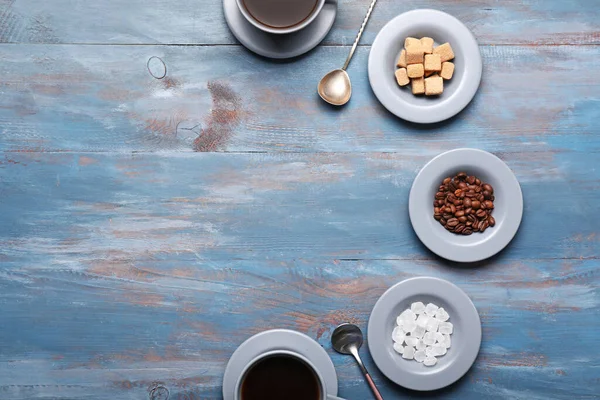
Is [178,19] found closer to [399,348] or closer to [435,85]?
[435,85]

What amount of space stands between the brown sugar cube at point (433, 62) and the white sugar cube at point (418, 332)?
24.1 inches

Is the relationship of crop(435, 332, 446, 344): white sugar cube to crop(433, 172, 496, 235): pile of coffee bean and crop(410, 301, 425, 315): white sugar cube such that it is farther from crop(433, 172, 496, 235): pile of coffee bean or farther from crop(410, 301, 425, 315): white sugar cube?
crop(433, 172, 496, 235): pile of coffee bean

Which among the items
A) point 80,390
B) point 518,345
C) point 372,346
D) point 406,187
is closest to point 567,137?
point 406,187

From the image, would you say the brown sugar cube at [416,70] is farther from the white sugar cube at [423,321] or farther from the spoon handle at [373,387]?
the spoon handle at [373,387]

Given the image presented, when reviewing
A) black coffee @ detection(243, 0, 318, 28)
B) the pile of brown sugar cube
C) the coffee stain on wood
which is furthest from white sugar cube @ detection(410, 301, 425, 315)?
black coffee @ detection(243, 0, 318, 28)

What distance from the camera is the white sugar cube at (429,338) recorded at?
4.85 ft

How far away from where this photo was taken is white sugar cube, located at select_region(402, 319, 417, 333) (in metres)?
1.47

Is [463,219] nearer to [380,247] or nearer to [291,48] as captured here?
[380,247]

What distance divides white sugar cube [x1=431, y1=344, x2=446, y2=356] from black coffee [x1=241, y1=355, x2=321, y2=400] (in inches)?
13.0

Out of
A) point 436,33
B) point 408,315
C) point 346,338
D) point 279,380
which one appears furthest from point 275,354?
point 436,33

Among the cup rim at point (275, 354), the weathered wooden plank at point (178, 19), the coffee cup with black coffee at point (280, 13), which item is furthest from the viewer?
the weathered wooden plank at point (178, 19)

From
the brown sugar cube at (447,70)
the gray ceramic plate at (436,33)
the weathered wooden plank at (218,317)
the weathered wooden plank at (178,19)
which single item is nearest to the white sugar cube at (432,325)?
the weathered wooden plank at (218,317)

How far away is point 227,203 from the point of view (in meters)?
1.53

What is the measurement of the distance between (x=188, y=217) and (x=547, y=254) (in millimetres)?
897
